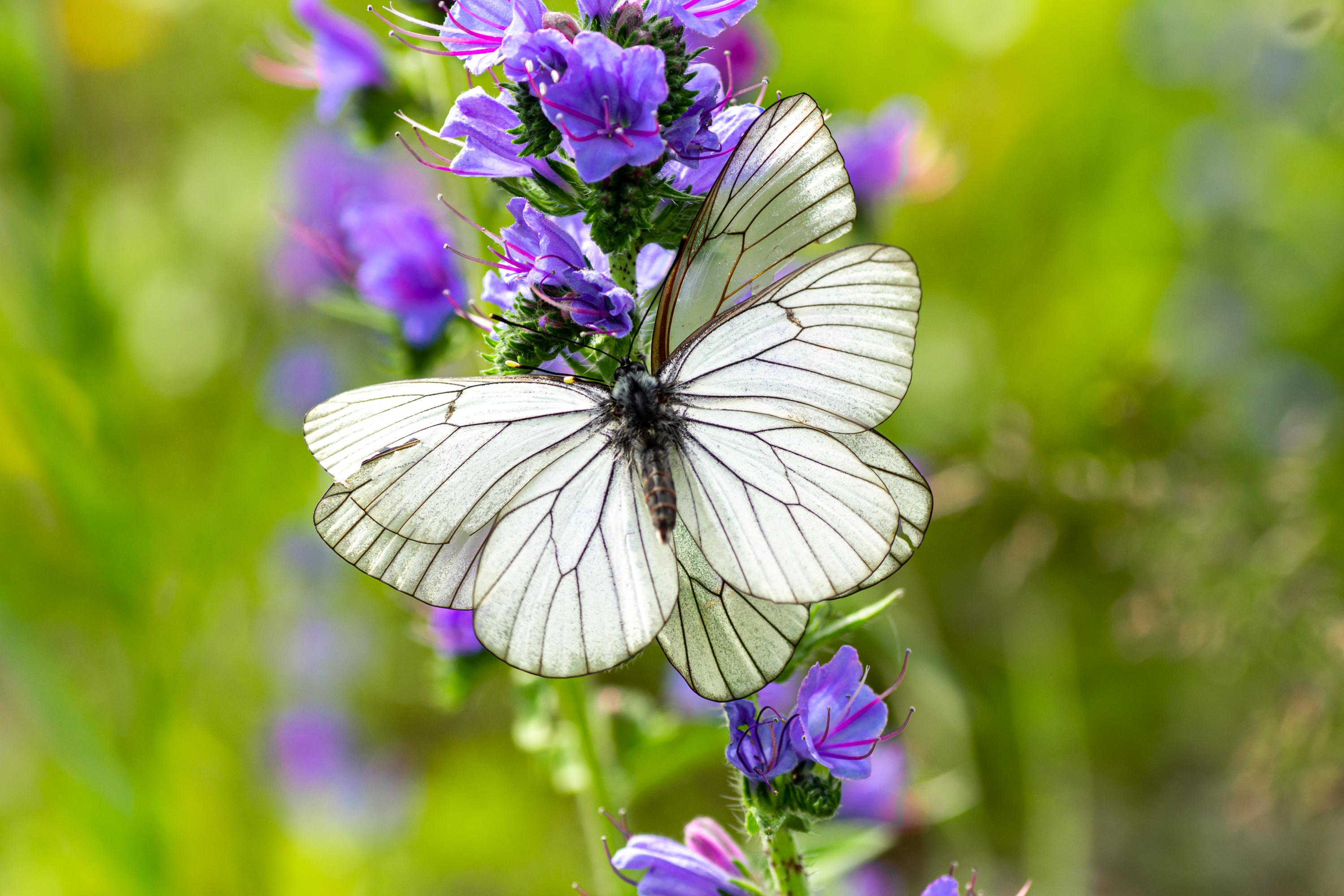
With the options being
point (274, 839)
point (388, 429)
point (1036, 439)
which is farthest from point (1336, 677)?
point (274, 839)

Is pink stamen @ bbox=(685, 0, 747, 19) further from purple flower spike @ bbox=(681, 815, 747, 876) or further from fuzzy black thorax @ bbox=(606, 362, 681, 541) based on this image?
purple flower spike @ bbox=(681, 815, 747, 876)

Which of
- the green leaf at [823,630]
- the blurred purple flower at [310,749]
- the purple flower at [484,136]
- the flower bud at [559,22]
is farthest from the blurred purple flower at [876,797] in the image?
the blurred purple flower at [310,749]

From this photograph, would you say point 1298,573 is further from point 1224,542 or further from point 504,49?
point 504,49

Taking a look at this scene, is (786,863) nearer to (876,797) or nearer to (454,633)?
(454,633)

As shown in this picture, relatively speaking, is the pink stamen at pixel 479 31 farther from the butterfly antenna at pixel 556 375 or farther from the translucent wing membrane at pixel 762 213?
the butterfly antenna at pixel 556 375

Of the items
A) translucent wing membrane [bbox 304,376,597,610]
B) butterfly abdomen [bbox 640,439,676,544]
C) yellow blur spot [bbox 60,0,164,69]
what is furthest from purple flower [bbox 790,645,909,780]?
yellow blur spot [bbox 60,0,164,69]

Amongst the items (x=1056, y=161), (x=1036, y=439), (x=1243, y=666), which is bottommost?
(x=1243, y=666)

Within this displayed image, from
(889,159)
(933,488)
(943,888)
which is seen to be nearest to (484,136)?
(943,888)
